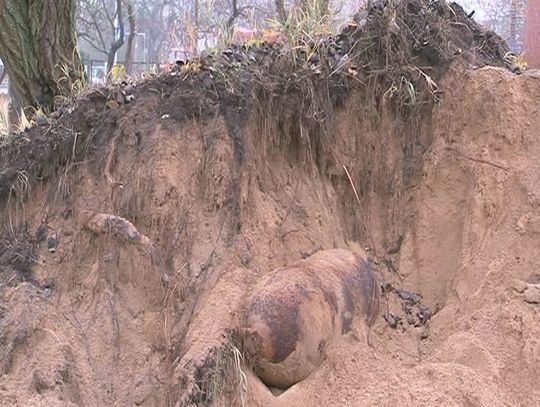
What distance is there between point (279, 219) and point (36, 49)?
335 centimetres

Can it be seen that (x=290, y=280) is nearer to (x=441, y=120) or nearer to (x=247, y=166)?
(x=247, y=166)

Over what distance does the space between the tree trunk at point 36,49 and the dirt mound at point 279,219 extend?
1.88m

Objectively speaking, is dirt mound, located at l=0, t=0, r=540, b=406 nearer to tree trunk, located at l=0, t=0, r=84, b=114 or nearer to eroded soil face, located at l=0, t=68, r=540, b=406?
eroded soil face, located at l=0, t=68, r=540, b=406

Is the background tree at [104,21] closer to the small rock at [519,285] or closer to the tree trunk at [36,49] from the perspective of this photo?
the tree trunk at [36,49]

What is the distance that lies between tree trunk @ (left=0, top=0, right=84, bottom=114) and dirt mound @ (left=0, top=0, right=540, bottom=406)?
73.9 inches

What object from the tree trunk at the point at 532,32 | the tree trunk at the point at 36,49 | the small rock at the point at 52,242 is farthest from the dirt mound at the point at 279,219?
the tree trunk at the point at 532,32

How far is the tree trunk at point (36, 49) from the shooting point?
6863 millimetres

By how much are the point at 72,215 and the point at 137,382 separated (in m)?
1.25

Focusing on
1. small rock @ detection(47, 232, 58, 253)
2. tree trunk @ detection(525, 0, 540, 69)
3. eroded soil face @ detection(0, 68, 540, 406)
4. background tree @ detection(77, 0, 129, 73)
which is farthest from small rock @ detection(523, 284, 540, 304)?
background tree @ detection(77, 0, 129, 73)

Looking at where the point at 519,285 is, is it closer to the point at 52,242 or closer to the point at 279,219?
the point at 279,219

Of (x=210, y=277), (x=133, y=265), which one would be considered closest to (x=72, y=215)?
(x=133, y=265)

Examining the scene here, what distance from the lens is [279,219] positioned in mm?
4934

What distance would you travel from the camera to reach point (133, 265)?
A: 15.0 ft

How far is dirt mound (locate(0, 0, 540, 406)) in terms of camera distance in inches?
164
